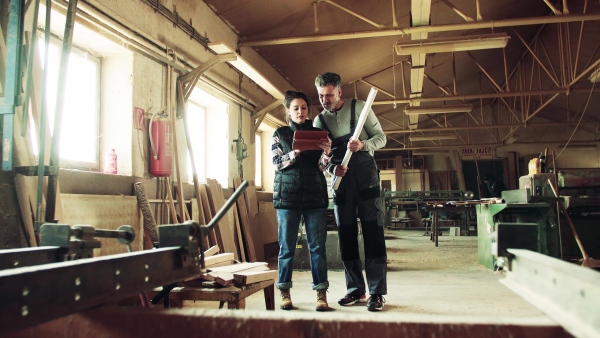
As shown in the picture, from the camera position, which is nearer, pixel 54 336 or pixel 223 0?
pixel 54 336

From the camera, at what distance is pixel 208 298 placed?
7.62ft

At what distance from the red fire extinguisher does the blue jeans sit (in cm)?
136

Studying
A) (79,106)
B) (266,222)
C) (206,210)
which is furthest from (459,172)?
(79,106)

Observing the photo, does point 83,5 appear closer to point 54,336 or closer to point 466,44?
point 54,336

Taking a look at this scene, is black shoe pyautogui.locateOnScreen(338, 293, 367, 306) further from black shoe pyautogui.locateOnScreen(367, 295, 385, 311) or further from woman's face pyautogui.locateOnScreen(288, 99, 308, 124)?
woman's face pyautogui.locateOnScreen(288, 99, 308, 124)

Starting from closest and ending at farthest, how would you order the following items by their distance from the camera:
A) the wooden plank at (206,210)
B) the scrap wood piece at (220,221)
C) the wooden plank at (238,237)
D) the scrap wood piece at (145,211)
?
the scrap wood piece at (145,211) < the wooden plank at (206,210) < the scrap wood piece at (220,221) < the wooden plank at (238,237)

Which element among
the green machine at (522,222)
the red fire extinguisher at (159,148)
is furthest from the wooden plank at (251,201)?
the green machine at (522,222)

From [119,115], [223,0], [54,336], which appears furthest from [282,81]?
[54,336]

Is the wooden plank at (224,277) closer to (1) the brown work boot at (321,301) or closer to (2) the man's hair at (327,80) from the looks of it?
(1) the brown work boot at (321,301)

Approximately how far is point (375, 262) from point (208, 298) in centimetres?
122

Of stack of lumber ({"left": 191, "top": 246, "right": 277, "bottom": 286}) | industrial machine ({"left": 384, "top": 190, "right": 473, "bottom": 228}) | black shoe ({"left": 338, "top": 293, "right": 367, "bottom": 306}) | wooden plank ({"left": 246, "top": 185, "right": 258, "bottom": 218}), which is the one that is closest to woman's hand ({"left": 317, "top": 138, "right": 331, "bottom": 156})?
stack of lumber ({"left": 191, "top": 246, "right": 277, "bottom": 286})

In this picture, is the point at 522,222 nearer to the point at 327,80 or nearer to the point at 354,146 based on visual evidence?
the point at 354,146

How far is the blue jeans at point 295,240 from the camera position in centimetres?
303

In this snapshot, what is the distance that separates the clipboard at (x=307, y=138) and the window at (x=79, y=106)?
1742mm
